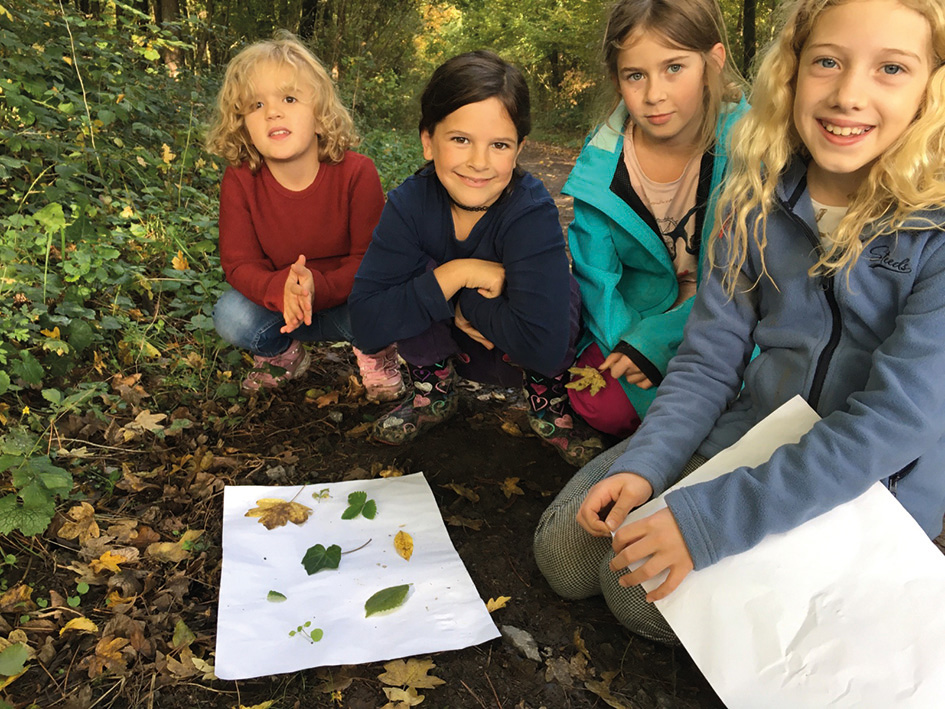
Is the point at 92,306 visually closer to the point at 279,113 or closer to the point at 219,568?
the point at 279,113

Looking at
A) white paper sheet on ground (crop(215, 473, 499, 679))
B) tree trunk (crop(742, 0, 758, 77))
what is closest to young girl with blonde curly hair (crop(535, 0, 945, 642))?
white paper sheet on ground (crop(215, 473, 499, 679))

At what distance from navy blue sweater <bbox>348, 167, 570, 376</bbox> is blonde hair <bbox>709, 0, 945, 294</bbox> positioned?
58 centimetres

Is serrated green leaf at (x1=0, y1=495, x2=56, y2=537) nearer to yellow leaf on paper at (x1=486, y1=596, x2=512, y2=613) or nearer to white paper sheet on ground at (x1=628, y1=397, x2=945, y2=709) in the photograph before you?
yellow leaf on paper at (x1=486, y1=596, x2=512, y2=613)

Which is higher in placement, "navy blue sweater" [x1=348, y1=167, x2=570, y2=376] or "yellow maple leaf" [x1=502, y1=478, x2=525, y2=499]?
"navy blue sweater" [x1=348, y1=167, x2=570, y2=376]

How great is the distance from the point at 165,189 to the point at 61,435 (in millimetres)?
2021

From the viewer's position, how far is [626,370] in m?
2.19

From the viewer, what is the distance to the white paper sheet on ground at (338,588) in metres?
1.56

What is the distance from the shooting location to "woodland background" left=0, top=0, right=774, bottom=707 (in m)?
1.76

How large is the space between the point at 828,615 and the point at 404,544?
1.05 meters

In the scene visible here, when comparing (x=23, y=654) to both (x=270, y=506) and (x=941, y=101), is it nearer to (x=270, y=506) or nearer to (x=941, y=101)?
(x=270, y=506)

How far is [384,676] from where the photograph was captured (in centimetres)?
151

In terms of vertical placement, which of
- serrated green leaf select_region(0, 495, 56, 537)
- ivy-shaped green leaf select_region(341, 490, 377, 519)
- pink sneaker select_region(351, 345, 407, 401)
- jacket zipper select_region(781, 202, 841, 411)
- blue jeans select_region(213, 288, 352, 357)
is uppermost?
jacket zipper select_region(781, 202, 841, 411)

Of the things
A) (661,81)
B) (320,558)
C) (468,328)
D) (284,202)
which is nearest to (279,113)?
(284,202)

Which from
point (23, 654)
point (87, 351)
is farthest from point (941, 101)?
point (87, 351)
